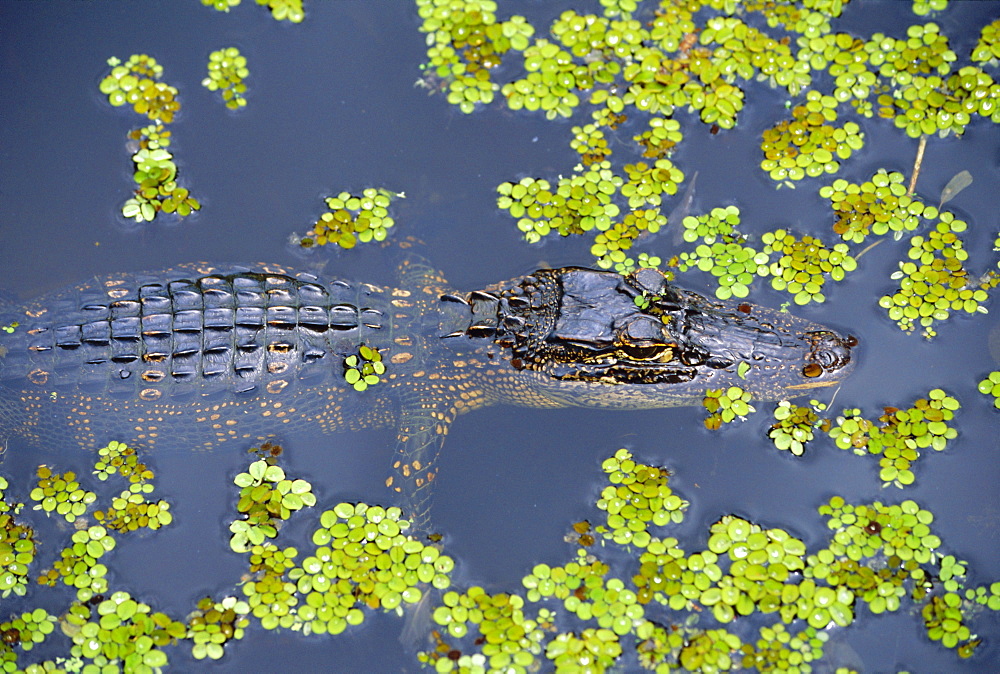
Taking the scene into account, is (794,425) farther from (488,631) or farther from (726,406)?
(488,631)

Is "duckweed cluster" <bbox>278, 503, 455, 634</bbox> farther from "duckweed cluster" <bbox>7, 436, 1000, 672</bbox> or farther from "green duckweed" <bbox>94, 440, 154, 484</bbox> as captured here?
"green duckweed" <bbox>94, 440, 154, 484</bbox>

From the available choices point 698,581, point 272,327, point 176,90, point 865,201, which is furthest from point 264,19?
point 698,581

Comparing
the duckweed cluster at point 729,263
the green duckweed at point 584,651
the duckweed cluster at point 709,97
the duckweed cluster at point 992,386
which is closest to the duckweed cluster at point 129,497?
the green duckweed at point 584,651

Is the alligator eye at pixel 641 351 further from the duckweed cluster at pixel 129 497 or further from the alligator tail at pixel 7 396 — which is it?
the alligator tail at pixel 7 396

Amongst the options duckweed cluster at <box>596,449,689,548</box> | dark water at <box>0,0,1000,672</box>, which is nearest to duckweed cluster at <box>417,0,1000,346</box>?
dark water at <box>0,0,1000,672</box>

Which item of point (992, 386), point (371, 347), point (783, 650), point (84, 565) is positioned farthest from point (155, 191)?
point (992, 386)

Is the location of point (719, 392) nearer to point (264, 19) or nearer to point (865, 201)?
point (865, 201)

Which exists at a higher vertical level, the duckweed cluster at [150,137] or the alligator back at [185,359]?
the duckweed cluster at [150,137]
